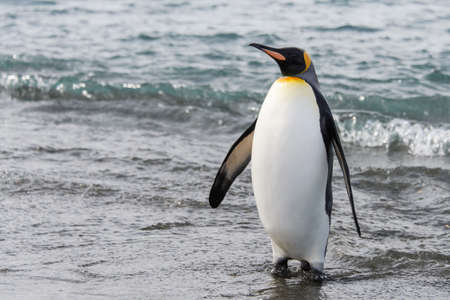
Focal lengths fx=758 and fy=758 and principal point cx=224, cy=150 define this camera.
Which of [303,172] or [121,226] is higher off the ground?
[303,172]

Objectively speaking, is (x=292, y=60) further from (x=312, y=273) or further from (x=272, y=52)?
(x=312, y=273)

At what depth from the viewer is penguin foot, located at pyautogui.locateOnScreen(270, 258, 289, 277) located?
3.50 m

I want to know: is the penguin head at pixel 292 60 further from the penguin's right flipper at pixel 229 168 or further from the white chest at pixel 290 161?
the penguin's right flipper at pixel 229 168

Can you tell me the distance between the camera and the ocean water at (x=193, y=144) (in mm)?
3482

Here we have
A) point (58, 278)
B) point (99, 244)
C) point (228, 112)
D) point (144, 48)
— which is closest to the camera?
point (58, 278)

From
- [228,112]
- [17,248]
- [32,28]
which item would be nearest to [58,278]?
[17,248]

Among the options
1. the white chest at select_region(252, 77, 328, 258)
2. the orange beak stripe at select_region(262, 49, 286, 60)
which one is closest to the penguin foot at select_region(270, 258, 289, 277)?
the white chest at select_region(252, 77, 328, 258)

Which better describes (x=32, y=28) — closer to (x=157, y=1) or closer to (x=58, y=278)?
(x=157, y=1)

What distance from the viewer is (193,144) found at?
636cm

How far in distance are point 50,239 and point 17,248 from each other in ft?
0.69

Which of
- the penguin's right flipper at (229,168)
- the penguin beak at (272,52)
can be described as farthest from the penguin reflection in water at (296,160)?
the penguin's right flipper at (229,168)

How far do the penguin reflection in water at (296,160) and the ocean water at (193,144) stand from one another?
0.24m

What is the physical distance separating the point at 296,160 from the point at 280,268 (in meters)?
0.57

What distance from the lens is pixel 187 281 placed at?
3332 mm
